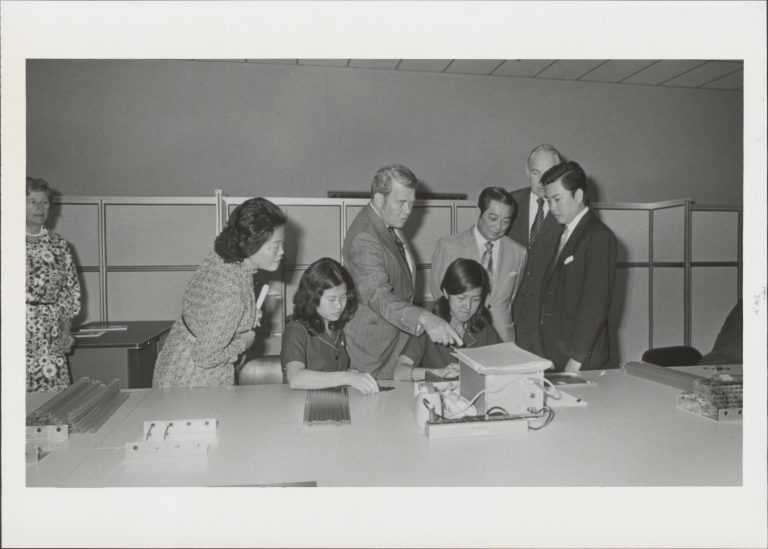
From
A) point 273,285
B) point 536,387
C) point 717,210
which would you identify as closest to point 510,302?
point 536,387

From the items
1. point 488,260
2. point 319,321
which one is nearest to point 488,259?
point 488,260

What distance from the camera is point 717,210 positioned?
373 centimetres

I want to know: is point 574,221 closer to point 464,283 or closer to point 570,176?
point 570,176

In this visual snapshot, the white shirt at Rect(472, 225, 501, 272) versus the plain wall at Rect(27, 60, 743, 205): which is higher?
the plain wall at Rect(27, 60, 743, 205)

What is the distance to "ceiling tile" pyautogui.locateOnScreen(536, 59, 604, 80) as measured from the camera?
441cm

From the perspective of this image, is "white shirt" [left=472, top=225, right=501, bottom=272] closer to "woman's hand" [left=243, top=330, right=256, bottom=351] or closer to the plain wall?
"woman's hand" [left=243, top=330, right=256, bottom=351]

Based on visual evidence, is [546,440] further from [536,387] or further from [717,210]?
[717,210]

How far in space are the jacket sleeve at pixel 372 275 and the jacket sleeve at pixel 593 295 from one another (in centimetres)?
63

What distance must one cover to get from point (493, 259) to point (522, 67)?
2650 mm

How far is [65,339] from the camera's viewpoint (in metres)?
2.65

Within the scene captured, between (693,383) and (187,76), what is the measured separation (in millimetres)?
4093

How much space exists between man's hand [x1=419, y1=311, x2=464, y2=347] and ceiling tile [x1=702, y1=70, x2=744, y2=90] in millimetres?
4533

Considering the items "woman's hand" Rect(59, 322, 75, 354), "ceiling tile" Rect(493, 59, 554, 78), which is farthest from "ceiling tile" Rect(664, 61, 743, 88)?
"woman's hand" Rect(59, 322, 75, 354)

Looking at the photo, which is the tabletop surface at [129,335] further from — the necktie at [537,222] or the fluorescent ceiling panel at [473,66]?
the fluorescent ceiling panel at [473,66]
